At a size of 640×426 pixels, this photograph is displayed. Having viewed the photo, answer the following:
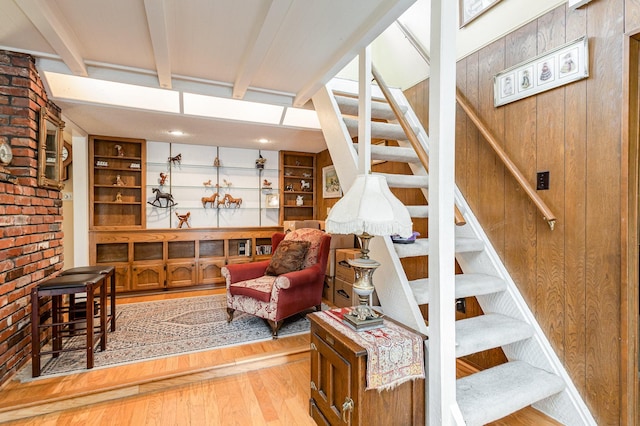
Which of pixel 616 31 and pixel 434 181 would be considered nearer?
pixel 434 181

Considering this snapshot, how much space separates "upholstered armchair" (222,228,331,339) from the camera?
2.72 m

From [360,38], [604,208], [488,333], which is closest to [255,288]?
[488,333]

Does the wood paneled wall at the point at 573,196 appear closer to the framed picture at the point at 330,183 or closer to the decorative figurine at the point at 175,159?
the framed picture at the point at 330,183

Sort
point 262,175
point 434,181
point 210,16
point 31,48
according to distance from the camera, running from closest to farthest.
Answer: point 434,181, point 210,16, point 31,48, point 262,175

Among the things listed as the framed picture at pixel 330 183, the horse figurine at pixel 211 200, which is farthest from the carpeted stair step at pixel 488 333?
the horse figurine at pixel 211 200

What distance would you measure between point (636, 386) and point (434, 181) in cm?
145

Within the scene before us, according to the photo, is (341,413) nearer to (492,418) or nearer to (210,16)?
(492,418)

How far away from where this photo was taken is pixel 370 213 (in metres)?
1.39

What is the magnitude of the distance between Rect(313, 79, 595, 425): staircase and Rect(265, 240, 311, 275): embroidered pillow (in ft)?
3.89

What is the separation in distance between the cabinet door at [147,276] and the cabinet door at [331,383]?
336 cm

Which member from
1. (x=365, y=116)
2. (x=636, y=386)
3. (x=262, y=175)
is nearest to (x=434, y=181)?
(x=365, y=116)

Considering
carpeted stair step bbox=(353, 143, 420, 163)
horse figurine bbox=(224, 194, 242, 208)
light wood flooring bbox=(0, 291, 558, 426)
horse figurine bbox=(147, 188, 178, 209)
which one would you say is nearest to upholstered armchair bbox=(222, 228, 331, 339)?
light wood flooring bbox=(0, 291, 558, 426)

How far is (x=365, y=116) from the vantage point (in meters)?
1.83

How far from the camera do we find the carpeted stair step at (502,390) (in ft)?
4.72
